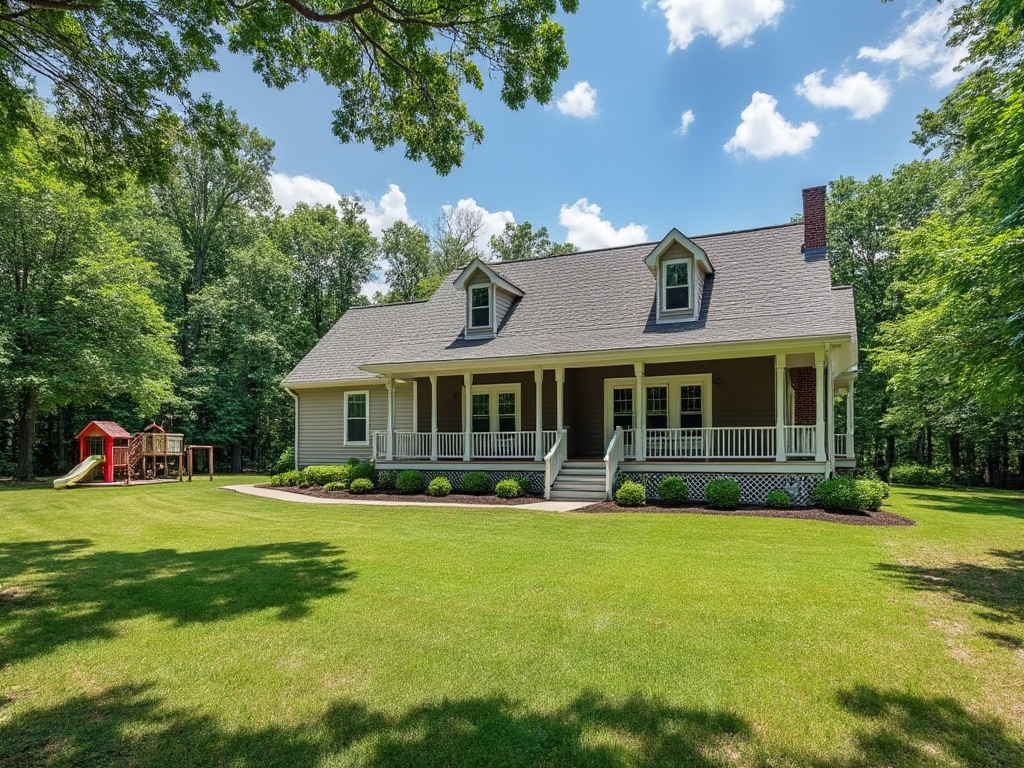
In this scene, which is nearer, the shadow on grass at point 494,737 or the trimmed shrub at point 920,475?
the shadow on grass at point 494,737

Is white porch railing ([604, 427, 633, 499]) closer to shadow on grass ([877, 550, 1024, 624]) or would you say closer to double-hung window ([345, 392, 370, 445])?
shadow on grass ([877, 550, 1024, 624])

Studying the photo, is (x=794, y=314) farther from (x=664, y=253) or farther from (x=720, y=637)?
(x=720, y=637)

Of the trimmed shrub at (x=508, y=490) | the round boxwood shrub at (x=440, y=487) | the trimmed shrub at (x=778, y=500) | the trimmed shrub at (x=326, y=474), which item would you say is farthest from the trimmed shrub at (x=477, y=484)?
the trimmed shrub at (x=778, y=500)

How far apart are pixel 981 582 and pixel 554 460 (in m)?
9.08

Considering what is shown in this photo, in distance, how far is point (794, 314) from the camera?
13125 millimetres

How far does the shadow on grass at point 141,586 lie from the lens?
4.81 meters

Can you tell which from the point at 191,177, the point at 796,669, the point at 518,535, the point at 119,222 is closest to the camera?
the point at 796,669

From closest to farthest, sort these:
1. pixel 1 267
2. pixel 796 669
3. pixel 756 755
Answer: pixel 756 755, pixel 796 669, pixel 1 267

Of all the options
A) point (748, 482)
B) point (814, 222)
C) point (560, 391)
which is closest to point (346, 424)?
point (560, 391)

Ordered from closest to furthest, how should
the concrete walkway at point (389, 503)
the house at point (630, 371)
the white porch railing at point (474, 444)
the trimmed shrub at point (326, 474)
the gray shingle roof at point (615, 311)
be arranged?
the concrete walkway at point (389, 503)
the house at point (630, 371)
the gray shingle roof at point (615, 311)
the white porch railing at point (474, 444)
the trimmed shrub at point (326, 474)

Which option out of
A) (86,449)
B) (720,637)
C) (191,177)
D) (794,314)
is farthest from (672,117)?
(191,177)

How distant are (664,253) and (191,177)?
3071 cm

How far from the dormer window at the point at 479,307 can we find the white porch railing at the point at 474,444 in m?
3.49

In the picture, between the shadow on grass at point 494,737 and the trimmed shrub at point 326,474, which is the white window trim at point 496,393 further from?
the shadow on grass at point 494,737
